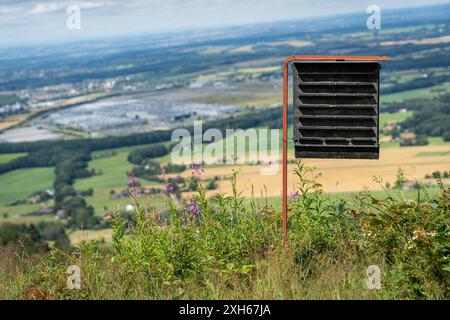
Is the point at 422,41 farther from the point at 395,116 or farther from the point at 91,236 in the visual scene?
the point at 91,236

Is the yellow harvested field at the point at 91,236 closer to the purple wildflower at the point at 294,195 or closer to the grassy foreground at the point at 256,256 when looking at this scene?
the grassy foreground at the point at 256,256

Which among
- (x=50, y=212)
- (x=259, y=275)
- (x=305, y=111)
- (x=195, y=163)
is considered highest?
(x=305, y=111)

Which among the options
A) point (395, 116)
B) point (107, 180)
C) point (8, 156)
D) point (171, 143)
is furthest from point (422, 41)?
point (107, 180)

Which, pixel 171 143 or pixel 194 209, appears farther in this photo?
pixel 171 143

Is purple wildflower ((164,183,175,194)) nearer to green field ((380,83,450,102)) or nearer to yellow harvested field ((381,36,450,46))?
green field ((380,83,450,102))

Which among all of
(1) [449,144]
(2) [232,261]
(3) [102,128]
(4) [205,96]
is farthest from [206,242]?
(4) [205,96]

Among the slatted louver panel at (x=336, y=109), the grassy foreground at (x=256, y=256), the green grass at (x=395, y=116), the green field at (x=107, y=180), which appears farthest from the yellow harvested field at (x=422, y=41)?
the slatted louver panel at (x=336, y=109)

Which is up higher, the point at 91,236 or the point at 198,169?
the point at 198,169
